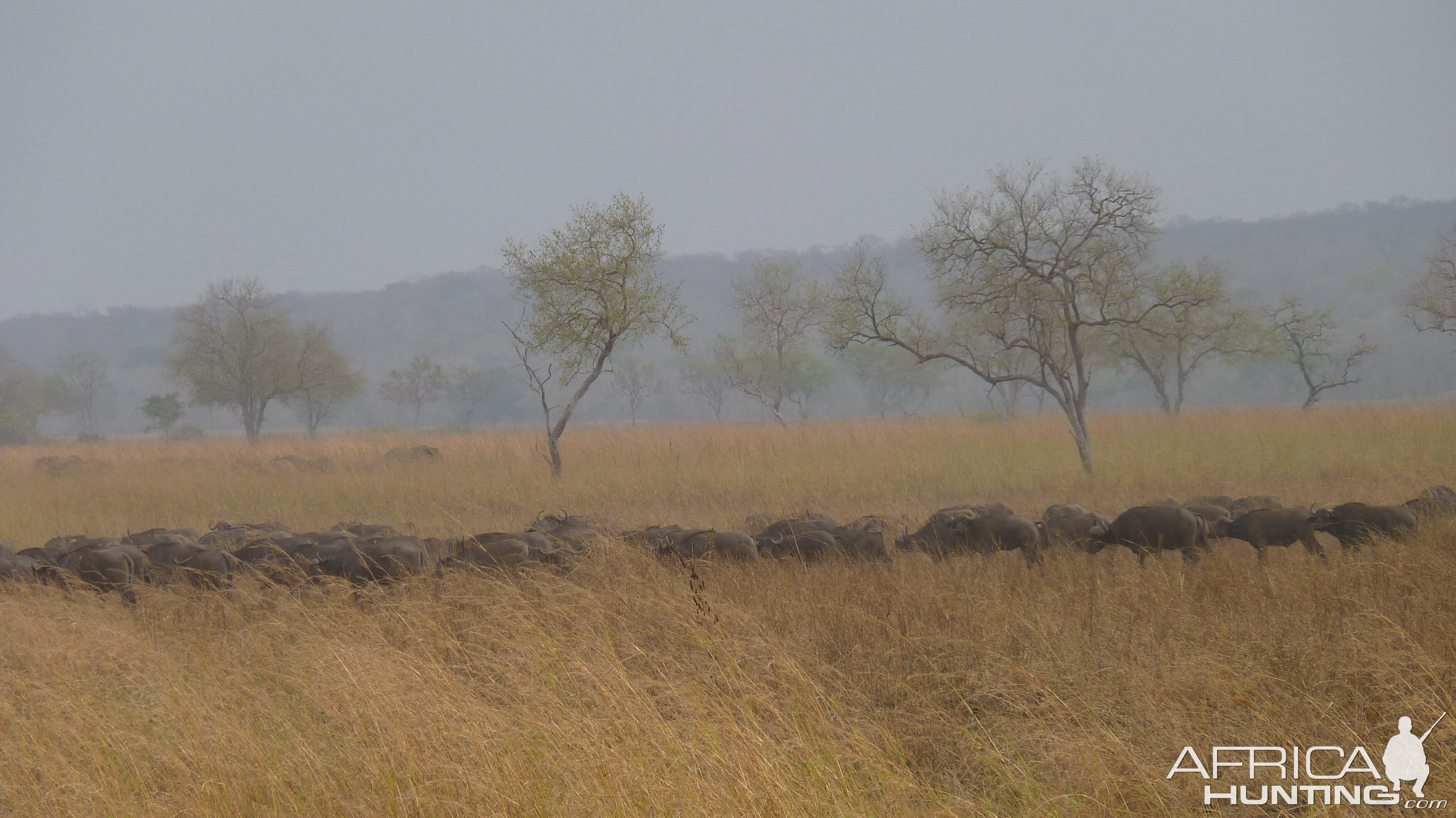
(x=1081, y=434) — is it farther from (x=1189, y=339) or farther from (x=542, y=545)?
(x=1189, y=339)

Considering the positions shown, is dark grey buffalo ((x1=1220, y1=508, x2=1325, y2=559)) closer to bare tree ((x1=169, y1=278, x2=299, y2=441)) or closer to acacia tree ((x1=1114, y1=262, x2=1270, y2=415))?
acacia tree ((x1=1114, y1=262, x2=1270, y2=415))

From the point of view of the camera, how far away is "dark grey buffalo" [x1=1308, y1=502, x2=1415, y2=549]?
7195 mm

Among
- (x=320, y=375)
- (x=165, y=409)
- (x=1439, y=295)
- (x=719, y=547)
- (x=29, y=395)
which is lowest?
(x=719, y=547)

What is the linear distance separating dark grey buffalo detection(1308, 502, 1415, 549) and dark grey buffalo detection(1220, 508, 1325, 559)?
0.35ft

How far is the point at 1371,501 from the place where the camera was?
34.3ft

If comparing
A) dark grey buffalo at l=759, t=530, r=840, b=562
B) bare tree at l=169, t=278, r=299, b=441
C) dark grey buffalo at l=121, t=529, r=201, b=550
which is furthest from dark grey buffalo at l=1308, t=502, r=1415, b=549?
bare tree at l=169, t=278, r=299, b=441

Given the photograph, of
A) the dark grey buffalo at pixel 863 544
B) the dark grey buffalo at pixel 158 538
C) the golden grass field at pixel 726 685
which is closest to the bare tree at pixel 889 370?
the dark grey buffalo at pixel 863 544

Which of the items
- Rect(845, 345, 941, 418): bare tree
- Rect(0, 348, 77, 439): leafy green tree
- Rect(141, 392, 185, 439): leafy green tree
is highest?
Rect(0, 348, 77, 439): leafy green tree

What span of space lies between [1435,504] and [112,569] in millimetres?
12191

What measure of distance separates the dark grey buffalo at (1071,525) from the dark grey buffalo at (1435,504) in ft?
8.75

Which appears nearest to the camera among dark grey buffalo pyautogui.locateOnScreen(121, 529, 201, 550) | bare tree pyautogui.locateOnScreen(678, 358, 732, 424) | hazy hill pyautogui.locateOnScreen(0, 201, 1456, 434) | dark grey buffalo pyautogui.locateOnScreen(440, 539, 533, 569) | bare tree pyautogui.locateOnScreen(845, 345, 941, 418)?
dark grey buffalo pyautogui.locateOnScreen(440, 539, 533, 569)

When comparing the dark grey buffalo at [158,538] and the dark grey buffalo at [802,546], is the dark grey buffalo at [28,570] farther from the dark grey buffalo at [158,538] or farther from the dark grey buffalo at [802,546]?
the dark grey buffalo at [802,546]

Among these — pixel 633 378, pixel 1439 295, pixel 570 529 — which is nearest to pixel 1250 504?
pixel 570 529

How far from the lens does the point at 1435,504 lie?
8008 millimetres
